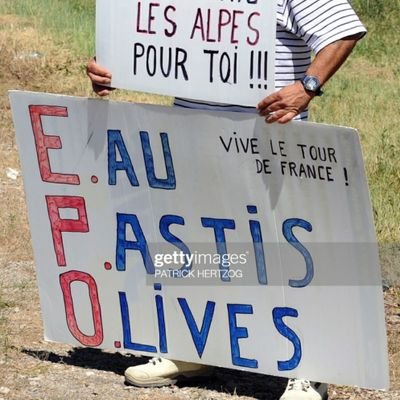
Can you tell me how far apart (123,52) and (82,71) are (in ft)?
23.4

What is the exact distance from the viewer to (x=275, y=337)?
4199 mm

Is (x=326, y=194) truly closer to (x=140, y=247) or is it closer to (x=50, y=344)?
(x=140, y=247)

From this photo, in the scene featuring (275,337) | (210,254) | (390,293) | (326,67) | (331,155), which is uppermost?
(326,67)

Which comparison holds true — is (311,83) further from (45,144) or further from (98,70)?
(45,144)

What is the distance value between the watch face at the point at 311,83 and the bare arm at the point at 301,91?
0.04 feet

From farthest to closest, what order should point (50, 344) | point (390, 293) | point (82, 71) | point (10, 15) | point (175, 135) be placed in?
point (10, 15) → point (82, 71) → point (390, 293) → point (50, 344) → point (175, 135)

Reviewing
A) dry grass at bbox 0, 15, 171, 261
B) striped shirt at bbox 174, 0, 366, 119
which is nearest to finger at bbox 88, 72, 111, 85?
striped shirt at bbox 174, 0, 366, 119

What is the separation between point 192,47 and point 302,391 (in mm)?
1225

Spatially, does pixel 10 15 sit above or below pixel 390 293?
above

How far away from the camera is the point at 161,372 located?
4469mm

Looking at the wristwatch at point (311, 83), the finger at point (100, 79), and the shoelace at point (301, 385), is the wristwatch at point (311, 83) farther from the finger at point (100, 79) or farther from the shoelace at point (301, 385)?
the shoelace at point (301, 385)

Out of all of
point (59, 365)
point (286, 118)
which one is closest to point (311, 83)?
point (286, 118)

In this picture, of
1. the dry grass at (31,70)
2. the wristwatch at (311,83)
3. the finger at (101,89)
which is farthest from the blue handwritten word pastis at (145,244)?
the dry grass at (31,70)

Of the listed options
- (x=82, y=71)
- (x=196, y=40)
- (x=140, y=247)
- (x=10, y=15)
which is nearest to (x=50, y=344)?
(x=140, y=247)
